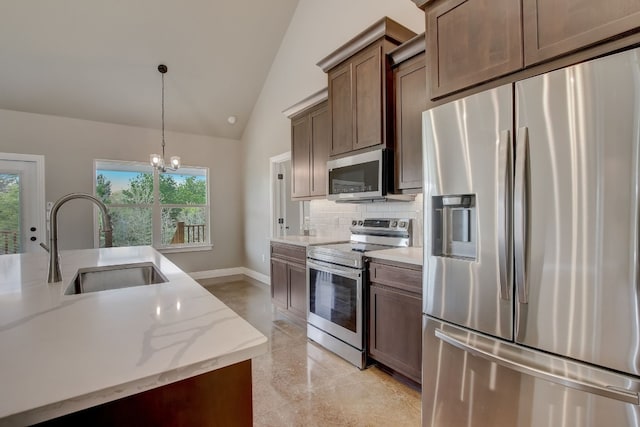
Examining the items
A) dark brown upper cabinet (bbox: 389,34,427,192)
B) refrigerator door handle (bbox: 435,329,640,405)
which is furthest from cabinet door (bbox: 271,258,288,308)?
refrigerator door handle (bbox: 435,329,640,405)

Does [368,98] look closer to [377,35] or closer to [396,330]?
[377,35]

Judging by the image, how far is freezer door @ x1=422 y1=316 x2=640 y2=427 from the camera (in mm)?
1184

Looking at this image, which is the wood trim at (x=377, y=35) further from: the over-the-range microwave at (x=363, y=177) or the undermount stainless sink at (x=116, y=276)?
the undermount stainless sink at (x=116, y=276)

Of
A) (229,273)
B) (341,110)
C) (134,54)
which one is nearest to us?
(341,110)

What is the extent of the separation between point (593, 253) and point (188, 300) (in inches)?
60.0

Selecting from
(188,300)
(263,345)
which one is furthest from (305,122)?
(263,345)

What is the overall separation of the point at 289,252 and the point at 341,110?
1621mm

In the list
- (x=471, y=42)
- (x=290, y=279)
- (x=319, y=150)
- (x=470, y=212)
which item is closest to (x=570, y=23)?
(x=471, y=42)

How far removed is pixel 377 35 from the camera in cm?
266

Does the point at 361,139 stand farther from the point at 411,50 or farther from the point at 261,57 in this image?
the point at 261,57

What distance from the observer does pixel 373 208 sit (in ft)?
11.2

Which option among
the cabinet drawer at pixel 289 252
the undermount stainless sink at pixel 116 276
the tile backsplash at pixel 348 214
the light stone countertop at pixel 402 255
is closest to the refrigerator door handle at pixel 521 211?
the light stone countertop at pixel 402 255

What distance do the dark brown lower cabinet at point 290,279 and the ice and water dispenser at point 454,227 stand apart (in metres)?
1.76

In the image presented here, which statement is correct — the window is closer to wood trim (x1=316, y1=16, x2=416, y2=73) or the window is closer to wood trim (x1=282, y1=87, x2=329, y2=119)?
wood trim (x1=282, y1=87, x2=329, y2=119)
